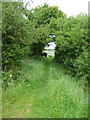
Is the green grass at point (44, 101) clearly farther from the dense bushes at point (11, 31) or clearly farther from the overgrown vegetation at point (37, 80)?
the dense bushes at point (11, 31)

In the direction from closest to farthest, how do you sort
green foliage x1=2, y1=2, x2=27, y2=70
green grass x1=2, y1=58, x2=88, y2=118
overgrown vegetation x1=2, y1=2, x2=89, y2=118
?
green grass x1=2, y1=58, x2=88, y2=118 → overgrown vegetation x1=2, y1=2, x2=89, y2=118 → green foliage x1=2, y1=2, x2=27, y2=70

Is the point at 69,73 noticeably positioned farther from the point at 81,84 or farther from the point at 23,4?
the point at 23,4

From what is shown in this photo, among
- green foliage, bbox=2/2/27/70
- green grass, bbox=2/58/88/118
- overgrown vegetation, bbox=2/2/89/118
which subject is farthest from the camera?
green foliage, bbox=2/2/27/70

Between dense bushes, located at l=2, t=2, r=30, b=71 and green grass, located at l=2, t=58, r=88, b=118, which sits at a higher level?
dense bushes, located at l=2, t=2, r=30, b=71

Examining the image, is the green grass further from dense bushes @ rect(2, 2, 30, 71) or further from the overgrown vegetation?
dense bushes @ rect(2, 2, 30, 71)

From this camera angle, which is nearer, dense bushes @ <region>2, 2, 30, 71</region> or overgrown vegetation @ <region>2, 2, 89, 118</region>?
overgrown vegetation @ <region>2, 2, 89, 118</region>

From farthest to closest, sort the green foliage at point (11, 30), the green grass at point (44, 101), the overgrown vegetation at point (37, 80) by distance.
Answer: the green foliage at point (11, 30) < the overgrown vegetation at point (37, 80) < the green grass at point (44, 101)

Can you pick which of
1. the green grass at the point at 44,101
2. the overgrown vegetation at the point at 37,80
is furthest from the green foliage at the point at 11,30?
the green grass at the point at 44,101

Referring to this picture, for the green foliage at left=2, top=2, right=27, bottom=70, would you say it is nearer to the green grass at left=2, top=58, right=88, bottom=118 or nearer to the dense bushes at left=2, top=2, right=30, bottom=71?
the dense bushes at left=2, top=2, right=30, bottom=71

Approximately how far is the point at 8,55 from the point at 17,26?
1.17 m

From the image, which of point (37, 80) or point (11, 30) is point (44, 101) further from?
point (11, 30)

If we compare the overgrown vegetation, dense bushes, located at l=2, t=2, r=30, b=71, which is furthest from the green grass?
dense bushes, located at l=2, t=2, r=30, b=71

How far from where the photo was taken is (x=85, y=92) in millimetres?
4270

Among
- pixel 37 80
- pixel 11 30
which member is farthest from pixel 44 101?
pixel 11 30
